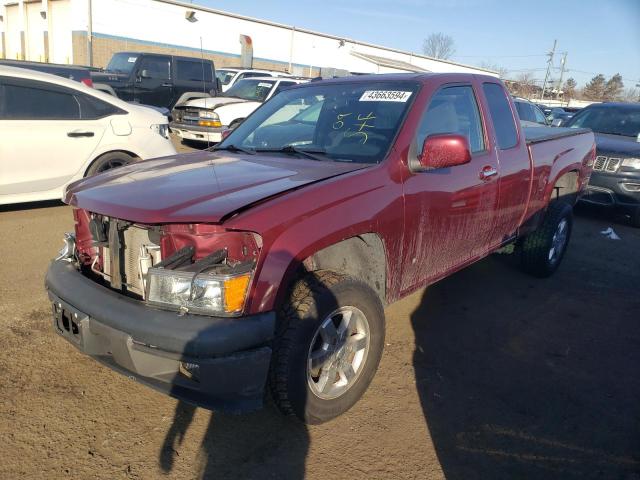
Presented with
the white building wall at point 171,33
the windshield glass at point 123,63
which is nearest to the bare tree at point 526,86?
the white building wall at point 171,33

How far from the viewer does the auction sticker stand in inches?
136

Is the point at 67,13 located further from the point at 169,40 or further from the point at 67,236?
the point at 67,236

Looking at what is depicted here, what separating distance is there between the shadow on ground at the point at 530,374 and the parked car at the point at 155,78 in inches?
437

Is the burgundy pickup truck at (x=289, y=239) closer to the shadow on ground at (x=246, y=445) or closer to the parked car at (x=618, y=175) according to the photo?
the shadow on ground at (x=246, y=445)

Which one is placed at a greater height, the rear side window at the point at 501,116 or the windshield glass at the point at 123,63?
the windshield glass at the point at 123,63

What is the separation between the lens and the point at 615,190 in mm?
7699

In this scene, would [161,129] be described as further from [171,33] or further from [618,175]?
[171,33]

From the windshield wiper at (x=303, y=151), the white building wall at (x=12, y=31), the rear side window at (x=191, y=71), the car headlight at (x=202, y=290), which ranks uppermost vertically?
the white building wall at (x=12, y=31)

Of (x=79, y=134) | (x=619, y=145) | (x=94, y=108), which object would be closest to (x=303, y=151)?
(x=79, y=134)

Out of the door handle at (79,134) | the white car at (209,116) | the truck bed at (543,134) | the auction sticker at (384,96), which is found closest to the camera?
the auction sticker at (384,96)

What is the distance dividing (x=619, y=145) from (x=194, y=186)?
296 inches

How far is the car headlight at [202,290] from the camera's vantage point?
2.29 m

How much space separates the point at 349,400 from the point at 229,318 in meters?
0.98

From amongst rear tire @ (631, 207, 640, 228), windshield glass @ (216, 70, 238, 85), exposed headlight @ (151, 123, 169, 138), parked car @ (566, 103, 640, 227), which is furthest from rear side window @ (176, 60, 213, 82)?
rear tire @ (631, 207, 640, 228)
